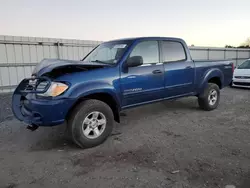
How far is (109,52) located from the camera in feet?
14.9

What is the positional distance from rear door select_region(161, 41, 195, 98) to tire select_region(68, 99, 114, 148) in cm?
171

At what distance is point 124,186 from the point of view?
252 centimetres

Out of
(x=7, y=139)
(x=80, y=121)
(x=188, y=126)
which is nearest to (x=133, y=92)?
(x=80, y=121)

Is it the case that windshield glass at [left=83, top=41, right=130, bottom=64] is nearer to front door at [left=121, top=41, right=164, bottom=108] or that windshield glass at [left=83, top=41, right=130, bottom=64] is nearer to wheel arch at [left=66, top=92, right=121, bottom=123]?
front door at [left=121, top=41, right=164, bottom=108]

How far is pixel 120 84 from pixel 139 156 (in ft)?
4.49

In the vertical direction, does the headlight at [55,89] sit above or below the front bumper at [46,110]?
above

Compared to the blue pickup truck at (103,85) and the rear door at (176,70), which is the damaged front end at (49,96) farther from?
the rear door at (176,70)

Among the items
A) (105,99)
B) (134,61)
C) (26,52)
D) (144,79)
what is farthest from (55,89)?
(26,52)

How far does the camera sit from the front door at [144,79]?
162 inches

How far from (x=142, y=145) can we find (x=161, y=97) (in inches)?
57.2

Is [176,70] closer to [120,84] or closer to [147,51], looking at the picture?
[147,51]

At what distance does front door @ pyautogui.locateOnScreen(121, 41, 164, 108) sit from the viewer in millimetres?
4113

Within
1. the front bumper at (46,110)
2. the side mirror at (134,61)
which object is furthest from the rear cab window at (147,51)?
the front bumper at (46,110)

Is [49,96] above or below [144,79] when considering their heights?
below
